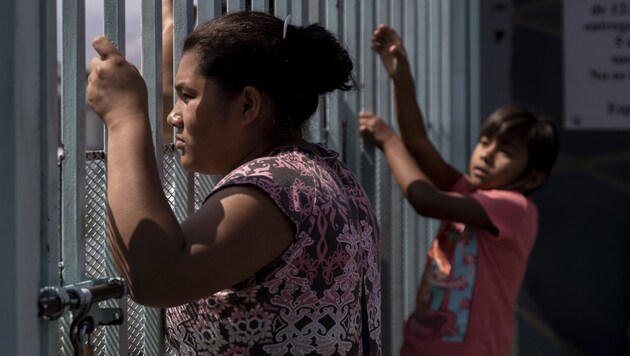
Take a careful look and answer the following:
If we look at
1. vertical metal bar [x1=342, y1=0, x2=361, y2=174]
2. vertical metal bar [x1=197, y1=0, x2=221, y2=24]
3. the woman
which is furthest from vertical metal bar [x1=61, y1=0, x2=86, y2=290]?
vertical metal bar [x1=342, y1=0, x2=361, y2=174]

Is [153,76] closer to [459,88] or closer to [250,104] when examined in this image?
[250,104]

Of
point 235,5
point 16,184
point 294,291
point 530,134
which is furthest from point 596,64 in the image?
point 16,184

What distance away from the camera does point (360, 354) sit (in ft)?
5.59

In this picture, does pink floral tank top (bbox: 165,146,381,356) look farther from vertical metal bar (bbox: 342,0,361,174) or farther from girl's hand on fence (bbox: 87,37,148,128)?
vertical metal bar (bbox: 342,0,361,174)

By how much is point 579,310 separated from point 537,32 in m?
1.23

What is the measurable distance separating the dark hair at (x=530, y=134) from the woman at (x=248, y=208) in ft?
→ 5.21

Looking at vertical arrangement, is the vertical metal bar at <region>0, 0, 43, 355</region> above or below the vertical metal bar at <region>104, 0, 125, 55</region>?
below

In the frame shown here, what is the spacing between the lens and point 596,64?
15.0ft

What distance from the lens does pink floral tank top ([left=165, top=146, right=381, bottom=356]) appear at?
5.09 feet

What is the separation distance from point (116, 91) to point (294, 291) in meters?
0.39

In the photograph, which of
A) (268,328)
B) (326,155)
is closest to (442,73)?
(326,155)

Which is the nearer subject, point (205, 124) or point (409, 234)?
point (205, 124)

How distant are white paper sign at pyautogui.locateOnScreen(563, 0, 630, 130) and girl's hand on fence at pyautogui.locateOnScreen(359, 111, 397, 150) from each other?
172cm

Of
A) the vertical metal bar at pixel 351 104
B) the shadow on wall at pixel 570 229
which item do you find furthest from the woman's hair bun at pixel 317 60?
the shadow on wall at pixel 570 229
